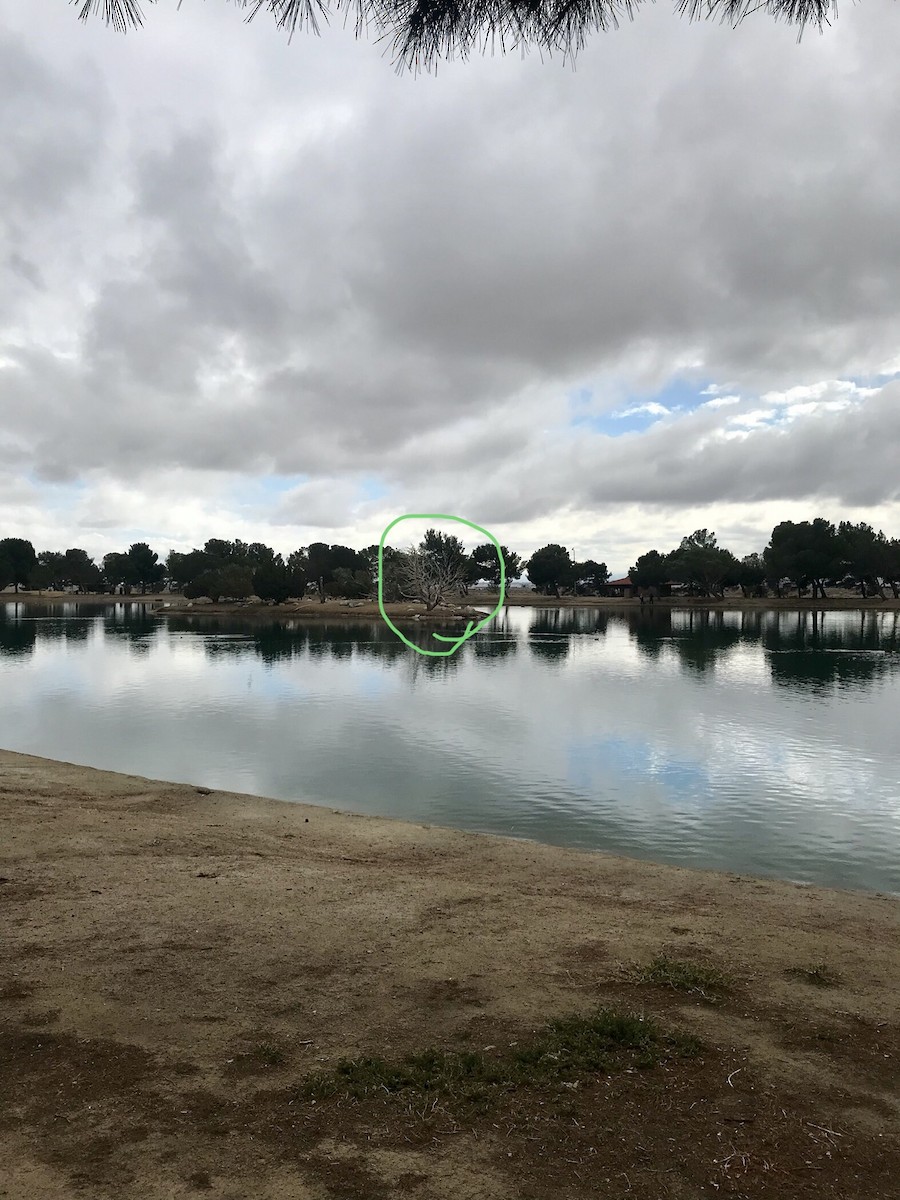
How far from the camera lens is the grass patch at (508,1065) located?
13.6 ft

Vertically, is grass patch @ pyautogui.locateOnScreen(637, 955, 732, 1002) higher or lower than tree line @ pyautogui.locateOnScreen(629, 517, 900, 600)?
lower

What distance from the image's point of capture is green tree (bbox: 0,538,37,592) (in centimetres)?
14296

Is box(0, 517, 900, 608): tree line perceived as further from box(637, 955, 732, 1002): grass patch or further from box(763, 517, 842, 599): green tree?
box(637, 955, 732, 1002): grass patch

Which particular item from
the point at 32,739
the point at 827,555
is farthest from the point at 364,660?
the point at 827,555

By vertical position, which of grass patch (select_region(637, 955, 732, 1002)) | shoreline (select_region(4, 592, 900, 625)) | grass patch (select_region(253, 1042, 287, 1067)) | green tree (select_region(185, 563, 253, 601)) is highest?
green tree (select_region(185, 563, 253, 601))

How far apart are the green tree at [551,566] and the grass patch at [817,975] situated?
460 feet

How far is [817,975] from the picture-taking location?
593 centimetres

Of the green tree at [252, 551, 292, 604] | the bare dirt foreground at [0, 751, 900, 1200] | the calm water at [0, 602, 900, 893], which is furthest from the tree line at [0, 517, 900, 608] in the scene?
the bare dirt foreground at [0, 751, 900, 1200]

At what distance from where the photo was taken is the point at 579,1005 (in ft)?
17.2

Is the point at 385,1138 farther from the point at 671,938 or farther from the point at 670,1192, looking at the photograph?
the point at 671,938

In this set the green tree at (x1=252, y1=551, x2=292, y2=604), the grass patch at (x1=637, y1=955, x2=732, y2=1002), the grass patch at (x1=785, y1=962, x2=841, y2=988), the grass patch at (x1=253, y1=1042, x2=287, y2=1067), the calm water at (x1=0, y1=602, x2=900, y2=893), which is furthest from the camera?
the green tree at (x1=252, y1=551, x2=292, y2=604)

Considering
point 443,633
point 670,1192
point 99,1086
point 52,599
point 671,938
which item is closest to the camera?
point 670,1192

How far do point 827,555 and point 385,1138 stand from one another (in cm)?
11784

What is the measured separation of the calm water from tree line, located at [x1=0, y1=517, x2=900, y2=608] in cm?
4732
